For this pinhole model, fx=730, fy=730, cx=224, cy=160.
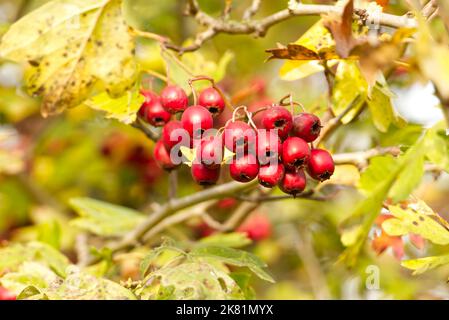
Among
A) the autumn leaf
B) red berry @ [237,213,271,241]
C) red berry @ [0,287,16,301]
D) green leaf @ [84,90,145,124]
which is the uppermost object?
the autumn leaf

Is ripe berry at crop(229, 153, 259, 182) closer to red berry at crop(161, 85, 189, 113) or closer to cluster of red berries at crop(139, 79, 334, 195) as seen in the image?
cluster of red berries at crop(139, 79, 334, 195)

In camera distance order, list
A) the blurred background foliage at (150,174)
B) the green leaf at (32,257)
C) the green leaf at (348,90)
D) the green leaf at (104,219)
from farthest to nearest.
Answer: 1. the blurred background foliage at (150,174)
2. the green leaf at (104,219)
3. the green leaf at (32,257)
4. the green leaf at (348,90)

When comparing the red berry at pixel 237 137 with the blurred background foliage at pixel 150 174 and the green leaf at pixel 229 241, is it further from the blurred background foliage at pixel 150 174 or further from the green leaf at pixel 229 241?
the blurred background foliage at pixel 150 174

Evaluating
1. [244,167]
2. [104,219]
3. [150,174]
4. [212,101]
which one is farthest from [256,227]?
[244,167]

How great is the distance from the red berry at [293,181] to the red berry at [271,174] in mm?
26

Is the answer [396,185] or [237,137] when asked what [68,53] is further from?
[396,185]

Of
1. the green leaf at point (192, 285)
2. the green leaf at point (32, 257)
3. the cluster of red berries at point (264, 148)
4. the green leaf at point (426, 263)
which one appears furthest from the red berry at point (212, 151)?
the green leaf at point (32, 257)

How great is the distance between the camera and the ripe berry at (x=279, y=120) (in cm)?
144

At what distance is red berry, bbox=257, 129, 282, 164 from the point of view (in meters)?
1.42

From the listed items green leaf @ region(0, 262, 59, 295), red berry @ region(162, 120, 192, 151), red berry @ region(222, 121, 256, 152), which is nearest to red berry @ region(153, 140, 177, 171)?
red berry @ region(162, 120, 192, 151)

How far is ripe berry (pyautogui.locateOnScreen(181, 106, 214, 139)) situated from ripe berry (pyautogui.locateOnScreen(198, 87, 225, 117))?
0.05m

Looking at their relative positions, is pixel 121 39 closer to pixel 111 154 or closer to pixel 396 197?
pixel 396 197

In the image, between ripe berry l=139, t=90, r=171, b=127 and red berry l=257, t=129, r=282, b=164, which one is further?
ripe berry l=139, t=90, r=171, b=127

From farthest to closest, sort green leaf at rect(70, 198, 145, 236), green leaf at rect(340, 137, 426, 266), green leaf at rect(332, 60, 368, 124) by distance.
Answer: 1. green leaf at rect(70, 198, 145, 236)
2. green leaf at rect(332, 60, 368, 124)
3. green leaf at rect(340, 137, 426, 266)
